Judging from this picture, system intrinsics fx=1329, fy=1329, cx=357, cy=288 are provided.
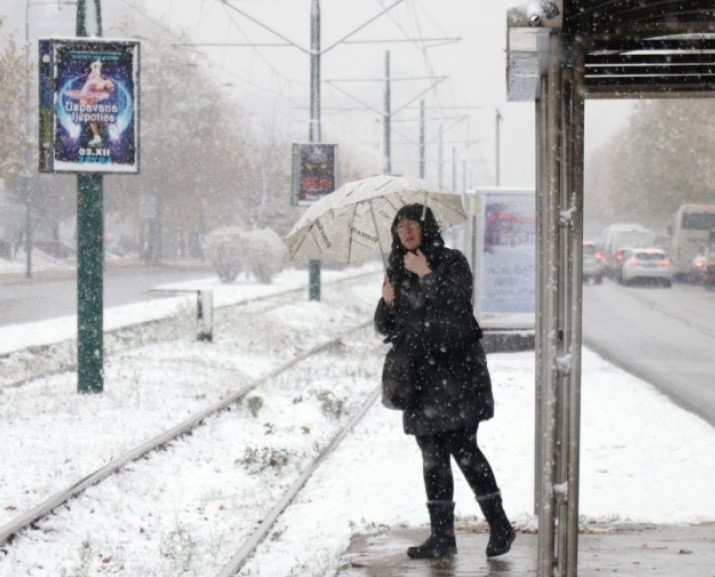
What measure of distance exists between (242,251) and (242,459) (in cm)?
3607

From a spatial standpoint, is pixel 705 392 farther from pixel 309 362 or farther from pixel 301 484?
pixel 301 484

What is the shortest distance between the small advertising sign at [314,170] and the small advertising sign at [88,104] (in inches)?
547

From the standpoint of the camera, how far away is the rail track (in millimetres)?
7590

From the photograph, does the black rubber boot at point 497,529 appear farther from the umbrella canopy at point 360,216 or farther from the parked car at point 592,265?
the parked car at point 592,265

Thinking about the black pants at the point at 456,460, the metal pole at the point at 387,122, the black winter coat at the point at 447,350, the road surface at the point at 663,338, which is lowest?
the road surface at the point at 663,338

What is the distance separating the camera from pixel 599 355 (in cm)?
2058

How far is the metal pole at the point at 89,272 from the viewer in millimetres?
13711

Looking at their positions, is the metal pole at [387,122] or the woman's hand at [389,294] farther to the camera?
the metal pole at [387,122]

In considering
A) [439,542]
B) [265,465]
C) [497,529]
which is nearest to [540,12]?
[497,529]

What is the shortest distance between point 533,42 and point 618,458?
5918 millimetres

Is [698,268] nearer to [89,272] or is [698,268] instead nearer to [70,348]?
[70,348]

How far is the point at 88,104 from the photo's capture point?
13422 mm

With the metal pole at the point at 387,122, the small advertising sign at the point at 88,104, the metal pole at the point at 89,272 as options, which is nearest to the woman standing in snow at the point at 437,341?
the small advertising sign at the point at 88,104

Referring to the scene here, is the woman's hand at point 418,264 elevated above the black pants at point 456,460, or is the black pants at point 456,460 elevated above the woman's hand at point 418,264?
the woman's hand at point 418,264
